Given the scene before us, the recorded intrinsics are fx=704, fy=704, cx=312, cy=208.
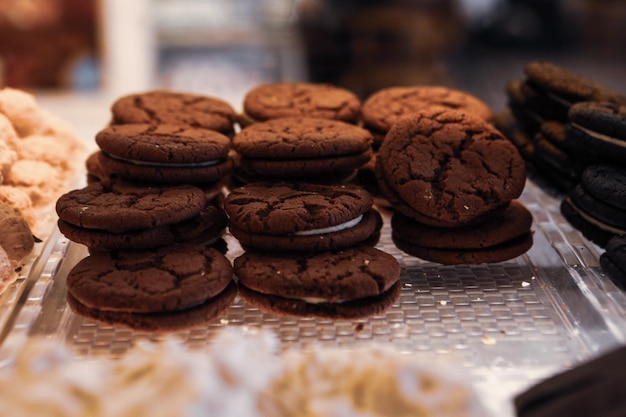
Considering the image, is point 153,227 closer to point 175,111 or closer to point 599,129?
point 175,111

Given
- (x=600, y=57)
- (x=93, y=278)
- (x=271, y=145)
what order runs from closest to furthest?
1. (x=93, y=278)
2. (x=271, y=145)
3. (x=600, y=57)

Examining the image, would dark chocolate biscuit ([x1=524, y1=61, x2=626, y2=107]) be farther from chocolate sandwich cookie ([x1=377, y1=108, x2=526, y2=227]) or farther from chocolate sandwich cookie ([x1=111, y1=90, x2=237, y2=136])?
chocolate sandwich cookie ([x1=111, y1=90, x2=237, y2=136])

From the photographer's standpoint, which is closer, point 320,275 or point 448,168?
point 320,275

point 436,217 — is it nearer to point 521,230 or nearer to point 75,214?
point 521,230

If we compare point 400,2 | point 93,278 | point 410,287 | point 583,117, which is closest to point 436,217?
point 410,287

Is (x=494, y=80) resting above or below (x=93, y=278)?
below

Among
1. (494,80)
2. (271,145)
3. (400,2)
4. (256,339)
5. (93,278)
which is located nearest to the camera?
(256,339)

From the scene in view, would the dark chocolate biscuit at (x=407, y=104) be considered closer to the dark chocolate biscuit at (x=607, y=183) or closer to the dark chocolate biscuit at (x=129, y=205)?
the dark chocolate biscuit at (x=607, y=183)

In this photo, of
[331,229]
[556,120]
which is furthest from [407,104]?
[331,229]
